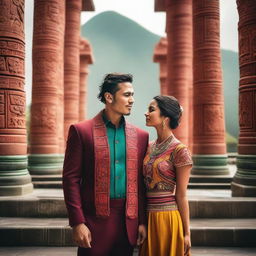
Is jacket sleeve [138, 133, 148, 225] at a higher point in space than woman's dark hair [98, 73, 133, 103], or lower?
lower

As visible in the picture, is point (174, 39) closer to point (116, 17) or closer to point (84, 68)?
point (84, 68)

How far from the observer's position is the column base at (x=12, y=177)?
6438mm

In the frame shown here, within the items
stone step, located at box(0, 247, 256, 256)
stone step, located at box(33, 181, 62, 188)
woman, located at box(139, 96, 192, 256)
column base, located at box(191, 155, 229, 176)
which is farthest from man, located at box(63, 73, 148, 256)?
column base, located at box(191, 155, 229, 176)

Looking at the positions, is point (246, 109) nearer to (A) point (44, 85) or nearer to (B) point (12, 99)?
(B) point (12, 99)

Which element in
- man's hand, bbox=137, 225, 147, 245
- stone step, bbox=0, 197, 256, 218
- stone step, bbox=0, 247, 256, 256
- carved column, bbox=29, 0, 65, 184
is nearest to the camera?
man's hand, bbox=137, 225, 147, 245

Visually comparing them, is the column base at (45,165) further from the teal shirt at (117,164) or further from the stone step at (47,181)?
the teal shirt at (117,164)

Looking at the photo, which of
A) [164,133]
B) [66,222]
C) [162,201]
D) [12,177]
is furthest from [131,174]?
[12,177]

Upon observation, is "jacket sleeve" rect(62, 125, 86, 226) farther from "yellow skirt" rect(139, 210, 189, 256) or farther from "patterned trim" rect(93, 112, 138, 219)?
"yellow skirt" rect(139, 210, 189, 256)

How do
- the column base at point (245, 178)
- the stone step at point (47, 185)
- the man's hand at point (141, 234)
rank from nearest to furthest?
1. the man's hand at point (141, 234)
2. the column base at point (245, 178)
3. the stone step at point (47, 185)

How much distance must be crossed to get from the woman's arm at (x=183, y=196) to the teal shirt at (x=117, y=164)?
46cm

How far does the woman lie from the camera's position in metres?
2.60

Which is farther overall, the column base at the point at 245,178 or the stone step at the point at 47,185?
the stone step at the point at 47,185

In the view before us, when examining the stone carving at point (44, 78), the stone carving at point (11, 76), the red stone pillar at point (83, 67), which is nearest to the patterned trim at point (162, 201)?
the stone carving at point (11, 76)

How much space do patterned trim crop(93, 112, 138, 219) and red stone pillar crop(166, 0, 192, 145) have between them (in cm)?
1247
